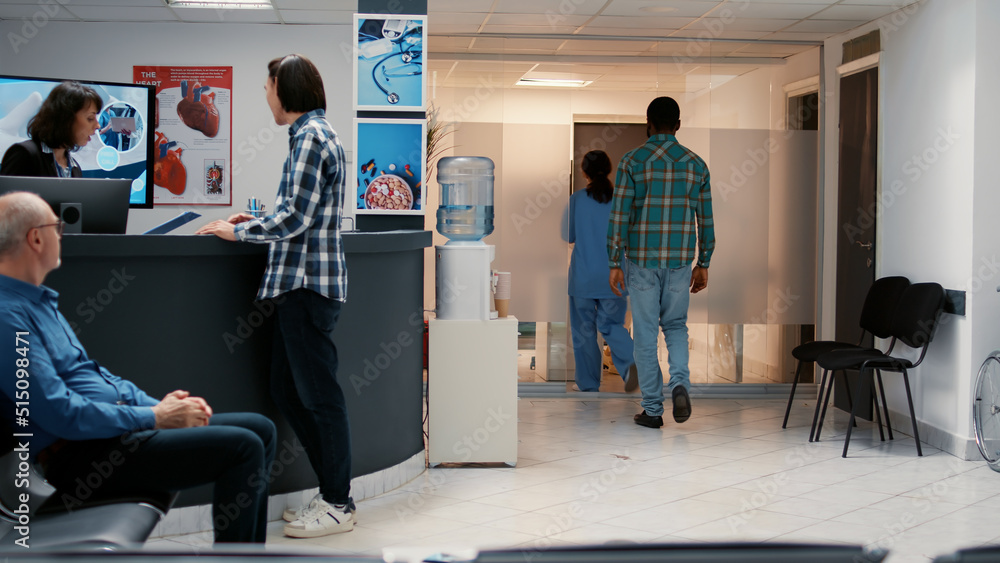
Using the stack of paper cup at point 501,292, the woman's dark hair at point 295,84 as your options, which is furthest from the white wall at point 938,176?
the woman's dark hair at point 295,84

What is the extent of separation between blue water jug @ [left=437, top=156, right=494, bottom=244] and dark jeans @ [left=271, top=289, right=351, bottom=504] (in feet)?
5.08

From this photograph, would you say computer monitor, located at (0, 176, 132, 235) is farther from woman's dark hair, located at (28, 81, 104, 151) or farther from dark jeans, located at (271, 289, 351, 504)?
dark jeans, located at (271, 289, 351, 504)

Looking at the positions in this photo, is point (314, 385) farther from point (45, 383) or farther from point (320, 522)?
point (45, 383)

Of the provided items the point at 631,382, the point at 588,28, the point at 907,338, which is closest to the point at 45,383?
the point at 907,338

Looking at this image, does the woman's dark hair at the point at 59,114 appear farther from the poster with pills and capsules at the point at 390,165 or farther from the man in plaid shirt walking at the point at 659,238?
the man in plaid shirt walking at the point at 659,238

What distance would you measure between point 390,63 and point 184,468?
260cm

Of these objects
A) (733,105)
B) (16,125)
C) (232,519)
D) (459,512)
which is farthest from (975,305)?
(16,125)

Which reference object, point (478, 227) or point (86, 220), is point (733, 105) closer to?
point (478, 227)

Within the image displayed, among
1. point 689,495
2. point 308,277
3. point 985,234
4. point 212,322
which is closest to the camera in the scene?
point 308,277

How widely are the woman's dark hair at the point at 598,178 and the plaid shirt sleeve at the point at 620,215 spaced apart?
0.89 meters

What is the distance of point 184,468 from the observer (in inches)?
→ 87.9

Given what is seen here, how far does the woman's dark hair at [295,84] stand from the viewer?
3189 millimetres

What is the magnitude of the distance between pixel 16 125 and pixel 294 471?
222 centimetres

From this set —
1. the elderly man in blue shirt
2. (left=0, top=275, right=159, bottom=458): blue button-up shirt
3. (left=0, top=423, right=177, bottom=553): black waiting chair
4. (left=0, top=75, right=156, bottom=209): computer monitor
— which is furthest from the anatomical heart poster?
(left=0, top=423, right=177, bottom=553): black waiting chair
